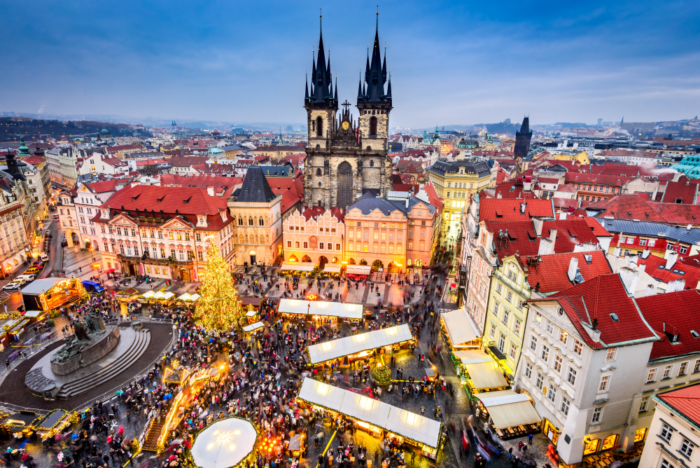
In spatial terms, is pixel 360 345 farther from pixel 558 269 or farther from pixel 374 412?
pixel 558 269

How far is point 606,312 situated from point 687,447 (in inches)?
315

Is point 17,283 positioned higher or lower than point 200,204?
lower

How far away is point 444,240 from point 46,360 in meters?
65.0

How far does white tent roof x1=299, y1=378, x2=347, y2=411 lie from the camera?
2875cm

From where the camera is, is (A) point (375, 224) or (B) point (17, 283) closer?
(B) point (17, 283)

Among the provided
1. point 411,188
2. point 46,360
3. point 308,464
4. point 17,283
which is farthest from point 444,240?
point 17,283

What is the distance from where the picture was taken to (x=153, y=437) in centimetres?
2783

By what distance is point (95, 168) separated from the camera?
395 ft

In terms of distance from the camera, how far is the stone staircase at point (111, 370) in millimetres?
32906

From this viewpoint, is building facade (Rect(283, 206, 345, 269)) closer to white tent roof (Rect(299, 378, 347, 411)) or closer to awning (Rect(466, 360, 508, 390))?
white tent roof (Rect(299, 378, 347, 411))

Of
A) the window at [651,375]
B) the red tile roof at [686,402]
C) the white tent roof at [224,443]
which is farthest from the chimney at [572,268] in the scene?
the white tent roof at [224,443]

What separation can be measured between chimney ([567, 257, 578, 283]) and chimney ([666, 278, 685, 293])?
727 cm

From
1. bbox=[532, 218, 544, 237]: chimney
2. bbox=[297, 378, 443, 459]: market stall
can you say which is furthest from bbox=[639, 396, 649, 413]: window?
bbox=[532, 218, 544, 237]: chimney

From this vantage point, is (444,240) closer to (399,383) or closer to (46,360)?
(399,383)
